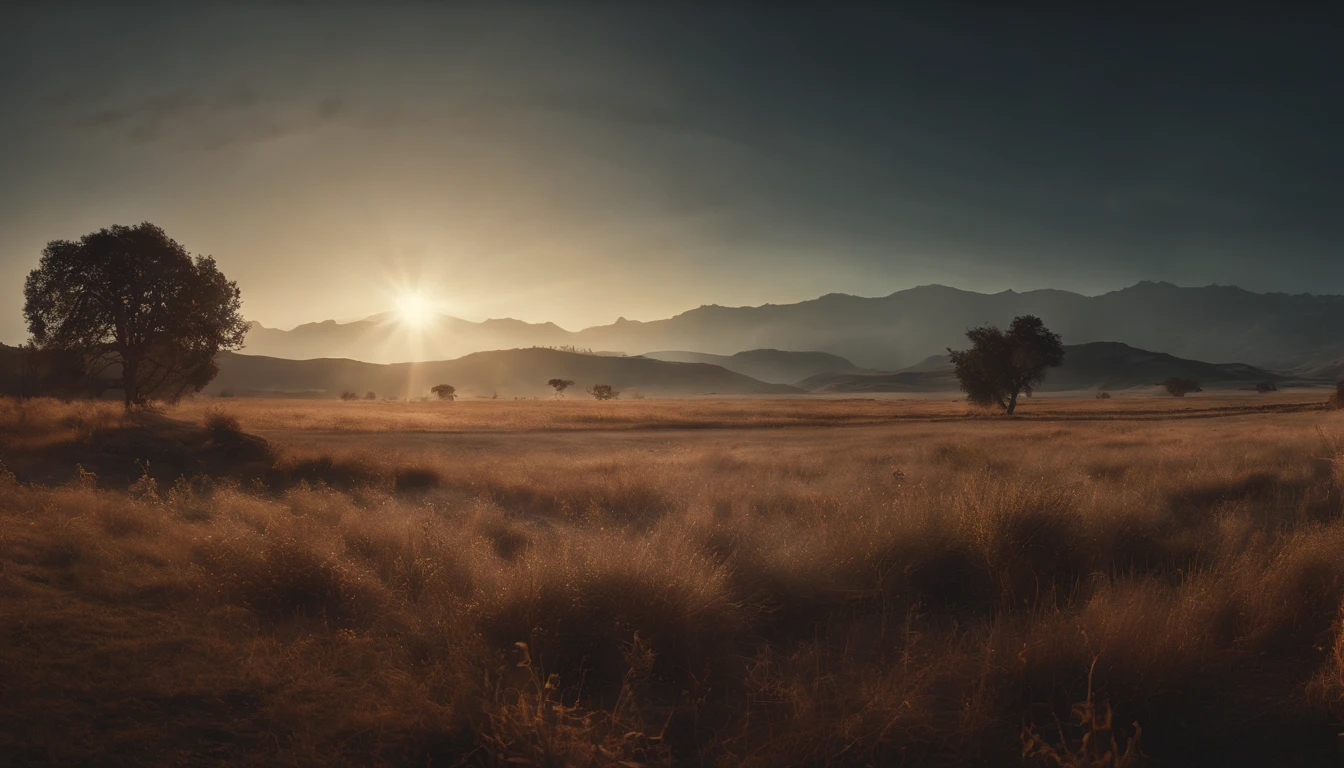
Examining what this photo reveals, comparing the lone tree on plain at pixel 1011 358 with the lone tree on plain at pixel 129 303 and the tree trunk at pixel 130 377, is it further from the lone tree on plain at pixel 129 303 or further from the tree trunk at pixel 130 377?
the tree trunk at pixel 130 377

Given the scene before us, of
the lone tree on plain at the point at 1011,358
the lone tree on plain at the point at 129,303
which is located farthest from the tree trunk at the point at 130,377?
the lone tree on plain at the point at 1011,358

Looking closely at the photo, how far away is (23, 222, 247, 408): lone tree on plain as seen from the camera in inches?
1088

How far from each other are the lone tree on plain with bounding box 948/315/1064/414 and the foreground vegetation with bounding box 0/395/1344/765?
53.5 meters

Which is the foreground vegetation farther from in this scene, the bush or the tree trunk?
the tree trunk

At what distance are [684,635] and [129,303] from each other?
113 ft

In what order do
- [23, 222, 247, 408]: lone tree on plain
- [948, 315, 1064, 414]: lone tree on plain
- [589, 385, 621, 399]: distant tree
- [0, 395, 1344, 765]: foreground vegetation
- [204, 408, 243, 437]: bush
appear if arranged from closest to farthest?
[0, 395, 1344, 765]: foreground vegetation
[204, 408, 243, 437]: bush
[23, 222, 247, 408]: lone tree on plain
[948, 315, 1064, 414]: lone tree on plain
[589, 385, 621, 399]: distant tree

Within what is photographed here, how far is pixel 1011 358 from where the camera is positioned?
59.2 meters

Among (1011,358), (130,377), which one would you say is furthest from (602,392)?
(130,377)

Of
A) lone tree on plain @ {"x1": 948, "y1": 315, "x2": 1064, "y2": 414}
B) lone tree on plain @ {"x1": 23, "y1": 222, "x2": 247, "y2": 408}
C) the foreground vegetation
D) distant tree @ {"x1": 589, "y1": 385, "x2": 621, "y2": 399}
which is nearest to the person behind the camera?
the foreground vegetation

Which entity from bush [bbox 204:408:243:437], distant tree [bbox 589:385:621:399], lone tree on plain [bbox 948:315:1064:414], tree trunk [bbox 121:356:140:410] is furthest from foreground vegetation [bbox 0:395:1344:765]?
distant tree [bbox 589:385:621:399]

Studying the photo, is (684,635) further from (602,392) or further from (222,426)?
(602,392)

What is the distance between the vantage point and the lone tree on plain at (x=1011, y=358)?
192ft

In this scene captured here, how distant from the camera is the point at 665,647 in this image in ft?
16.8

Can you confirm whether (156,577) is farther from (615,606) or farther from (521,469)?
(521,469)
